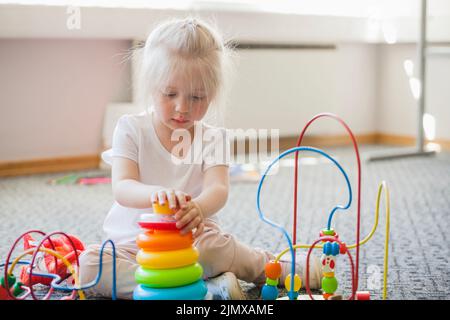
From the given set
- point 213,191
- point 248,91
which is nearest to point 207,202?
point 213,191

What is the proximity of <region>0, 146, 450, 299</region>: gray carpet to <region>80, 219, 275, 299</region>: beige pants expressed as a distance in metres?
0.05

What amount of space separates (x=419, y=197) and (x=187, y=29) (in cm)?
109

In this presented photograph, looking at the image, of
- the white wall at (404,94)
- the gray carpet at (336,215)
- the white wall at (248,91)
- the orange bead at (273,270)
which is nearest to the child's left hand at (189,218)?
the orange bead at (273,270)

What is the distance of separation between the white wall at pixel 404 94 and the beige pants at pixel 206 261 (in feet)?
6.28

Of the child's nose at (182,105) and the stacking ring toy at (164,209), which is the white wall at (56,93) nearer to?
the child's nose at (182,105)

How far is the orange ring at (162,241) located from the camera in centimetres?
83

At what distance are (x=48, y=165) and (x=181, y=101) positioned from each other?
4.88ft

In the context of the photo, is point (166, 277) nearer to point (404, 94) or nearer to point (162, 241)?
point (162, 241)

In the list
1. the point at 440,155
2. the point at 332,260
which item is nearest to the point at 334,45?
the point at 440,155

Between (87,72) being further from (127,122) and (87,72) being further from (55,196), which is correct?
(127,122)

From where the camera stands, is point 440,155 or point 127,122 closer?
point 127,122

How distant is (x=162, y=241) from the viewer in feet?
2.73

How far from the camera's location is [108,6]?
87.7 inches

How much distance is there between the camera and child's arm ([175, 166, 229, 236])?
85cm
